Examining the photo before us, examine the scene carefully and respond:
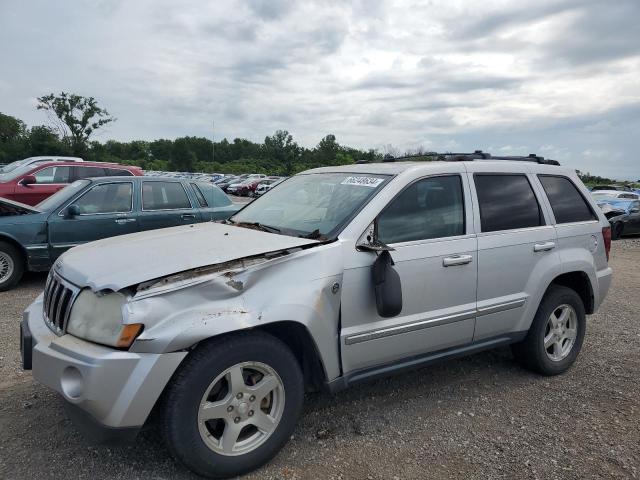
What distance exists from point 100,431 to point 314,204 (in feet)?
6.51

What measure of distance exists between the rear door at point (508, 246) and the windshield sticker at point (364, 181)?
2.71 feet

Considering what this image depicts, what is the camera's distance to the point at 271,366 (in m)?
2.74

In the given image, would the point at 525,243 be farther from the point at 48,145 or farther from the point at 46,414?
the point at 48,145

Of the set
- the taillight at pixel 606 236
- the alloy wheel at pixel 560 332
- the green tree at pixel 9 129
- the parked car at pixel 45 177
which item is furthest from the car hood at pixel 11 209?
the green tree at pixel 9 129

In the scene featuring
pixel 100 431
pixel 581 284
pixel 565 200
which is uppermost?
pixel 565 200

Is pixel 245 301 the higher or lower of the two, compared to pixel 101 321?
higher

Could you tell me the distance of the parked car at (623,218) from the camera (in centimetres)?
1633

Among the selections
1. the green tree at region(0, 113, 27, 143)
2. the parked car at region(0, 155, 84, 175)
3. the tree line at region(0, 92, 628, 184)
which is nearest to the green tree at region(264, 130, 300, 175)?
the tree line at region(0, 92, 628, 184)

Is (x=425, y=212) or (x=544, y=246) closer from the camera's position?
(x=425, y=212)

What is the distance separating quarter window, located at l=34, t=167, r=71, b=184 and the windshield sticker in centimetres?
964

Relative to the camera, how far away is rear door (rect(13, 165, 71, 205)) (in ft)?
34.2

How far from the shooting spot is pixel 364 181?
3582 millimetres

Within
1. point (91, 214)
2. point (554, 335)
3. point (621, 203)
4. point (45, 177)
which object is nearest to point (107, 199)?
point (91, 214)

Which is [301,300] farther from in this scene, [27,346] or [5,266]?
[5,266]
